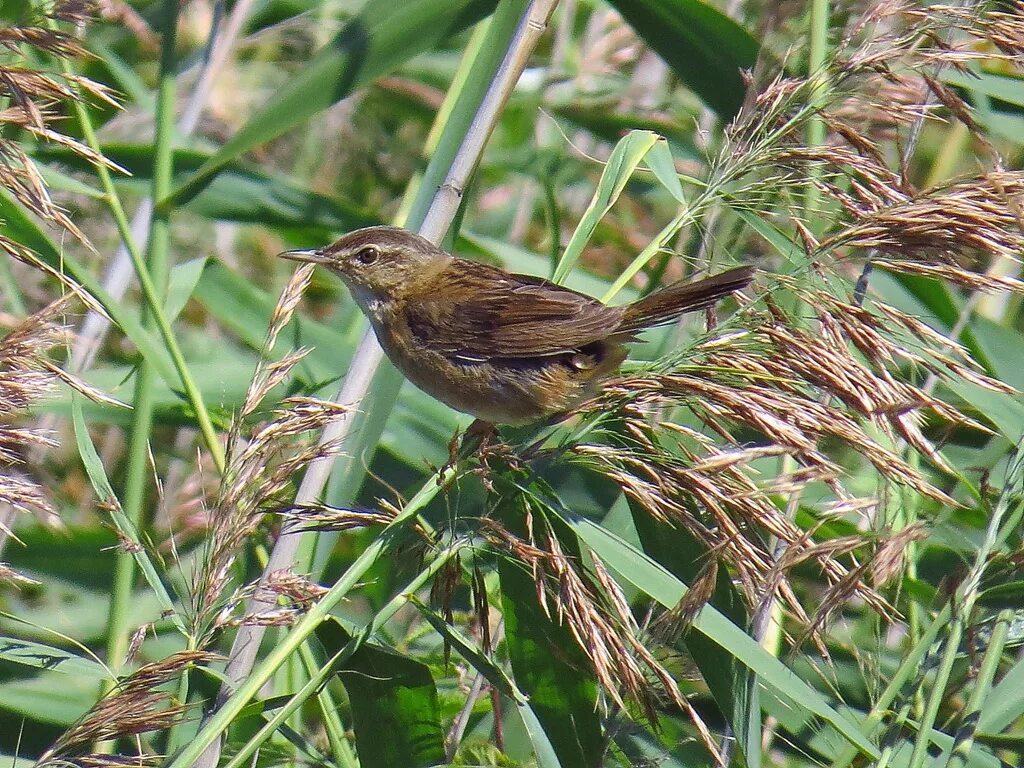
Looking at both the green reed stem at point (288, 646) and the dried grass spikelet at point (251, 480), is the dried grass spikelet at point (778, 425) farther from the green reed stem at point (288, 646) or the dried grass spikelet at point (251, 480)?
the dried grass spikelet at point (251, 480)

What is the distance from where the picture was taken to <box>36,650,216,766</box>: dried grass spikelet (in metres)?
1.43

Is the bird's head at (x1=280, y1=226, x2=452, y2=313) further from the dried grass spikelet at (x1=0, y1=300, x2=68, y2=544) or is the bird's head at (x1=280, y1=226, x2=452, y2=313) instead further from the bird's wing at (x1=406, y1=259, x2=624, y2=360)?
the dried grass spikelet at (x1=0, y1=300, x2=68, y2=544)

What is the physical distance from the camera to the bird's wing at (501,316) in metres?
2.17

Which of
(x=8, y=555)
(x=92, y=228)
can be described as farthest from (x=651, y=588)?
(x=92, y=228)

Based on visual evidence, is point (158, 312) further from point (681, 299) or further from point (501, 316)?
point (681, 299)

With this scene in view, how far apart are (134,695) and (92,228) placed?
278 cm

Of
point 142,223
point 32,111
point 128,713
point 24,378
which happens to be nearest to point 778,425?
point 128,713

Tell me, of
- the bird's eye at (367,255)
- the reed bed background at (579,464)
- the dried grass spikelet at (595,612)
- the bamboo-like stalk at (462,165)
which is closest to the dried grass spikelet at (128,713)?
the reed bed background at (579,464)

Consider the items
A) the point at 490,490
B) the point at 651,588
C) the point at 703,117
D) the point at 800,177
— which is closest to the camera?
the point at 651,588

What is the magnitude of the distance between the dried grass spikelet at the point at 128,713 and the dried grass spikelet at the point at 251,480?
0.08 m

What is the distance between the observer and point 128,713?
4.75 feet

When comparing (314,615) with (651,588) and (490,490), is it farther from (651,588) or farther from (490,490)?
(651,588)

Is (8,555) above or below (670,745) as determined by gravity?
below

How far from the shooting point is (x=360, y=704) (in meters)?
1.67
